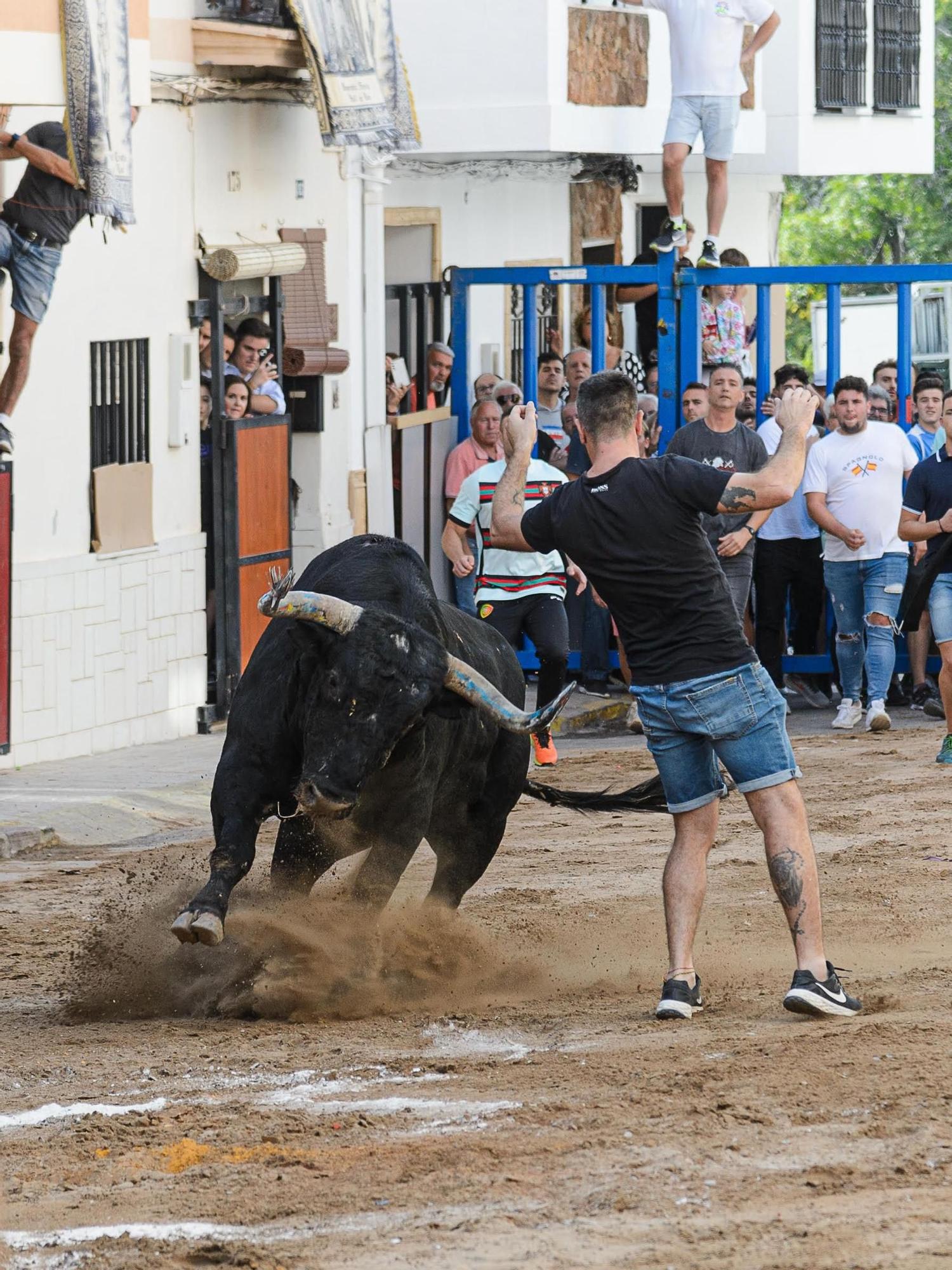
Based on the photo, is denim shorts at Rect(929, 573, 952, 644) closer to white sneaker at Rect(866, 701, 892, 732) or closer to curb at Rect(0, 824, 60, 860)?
white sneaker at Rect(866, 701, 892, 732)

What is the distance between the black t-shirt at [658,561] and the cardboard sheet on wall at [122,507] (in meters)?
6.53

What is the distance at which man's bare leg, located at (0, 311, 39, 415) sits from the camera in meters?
11.9

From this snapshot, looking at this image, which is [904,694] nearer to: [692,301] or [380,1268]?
[692,301]

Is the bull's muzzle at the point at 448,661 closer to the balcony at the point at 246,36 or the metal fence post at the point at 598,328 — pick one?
the metal fence post at the point at 598,328

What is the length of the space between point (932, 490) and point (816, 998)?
6.51m

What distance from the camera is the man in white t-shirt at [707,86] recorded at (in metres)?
16.3

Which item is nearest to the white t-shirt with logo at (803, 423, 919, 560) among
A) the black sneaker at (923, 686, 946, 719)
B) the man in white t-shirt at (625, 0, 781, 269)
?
the black sneaker at (923, 686, 946, 719)

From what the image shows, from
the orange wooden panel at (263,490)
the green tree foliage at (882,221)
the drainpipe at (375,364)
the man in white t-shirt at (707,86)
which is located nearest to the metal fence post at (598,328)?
the man in white t-shirt at (707,86)

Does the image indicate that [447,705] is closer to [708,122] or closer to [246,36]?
[246,36]

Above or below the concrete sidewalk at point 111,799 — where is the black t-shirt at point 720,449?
above

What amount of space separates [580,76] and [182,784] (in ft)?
32.1

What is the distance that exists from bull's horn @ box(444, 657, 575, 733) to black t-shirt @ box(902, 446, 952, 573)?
5742 millimetres

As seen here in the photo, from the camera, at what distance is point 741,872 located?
9336 mm

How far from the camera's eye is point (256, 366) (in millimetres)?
14516
